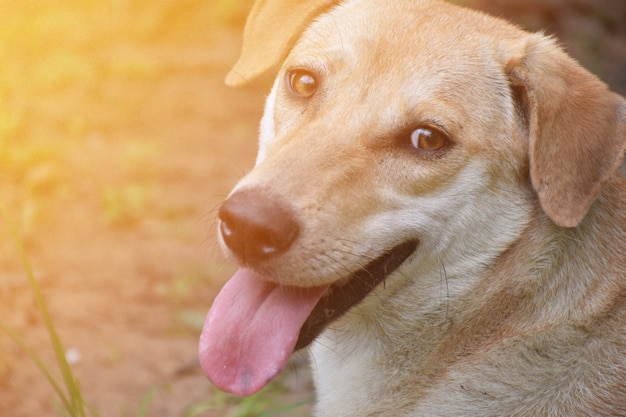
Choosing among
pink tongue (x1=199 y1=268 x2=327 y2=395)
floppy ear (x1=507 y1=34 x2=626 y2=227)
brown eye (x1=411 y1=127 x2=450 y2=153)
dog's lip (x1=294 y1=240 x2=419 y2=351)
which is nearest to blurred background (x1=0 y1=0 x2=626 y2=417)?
pink tongue (x1=199 y1=268 x2=327 y2=395)

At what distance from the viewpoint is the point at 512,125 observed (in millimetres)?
3367

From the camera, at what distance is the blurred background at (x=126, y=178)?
15.6 ft

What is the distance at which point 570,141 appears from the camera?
322cm

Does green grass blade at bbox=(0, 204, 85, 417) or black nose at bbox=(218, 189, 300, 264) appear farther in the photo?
green grass blade at bbox=(0, 204, 85, 417)

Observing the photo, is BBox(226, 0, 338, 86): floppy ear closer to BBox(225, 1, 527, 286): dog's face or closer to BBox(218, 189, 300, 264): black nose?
BBox(225, 1, 527, 286): dog's face

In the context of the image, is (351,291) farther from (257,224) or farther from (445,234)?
(257,224)

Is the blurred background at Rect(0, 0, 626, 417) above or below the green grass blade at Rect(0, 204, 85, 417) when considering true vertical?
below

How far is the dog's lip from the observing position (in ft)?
10.8

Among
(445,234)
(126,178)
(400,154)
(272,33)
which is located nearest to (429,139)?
(400,154)

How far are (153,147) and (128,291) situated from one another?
1.83 m

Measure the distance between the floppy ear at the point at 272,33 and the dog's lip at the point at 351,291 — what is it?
112 centimetres

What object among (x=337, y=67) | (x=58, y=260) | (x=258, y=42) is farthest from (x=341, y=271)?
(x=58, y=260)

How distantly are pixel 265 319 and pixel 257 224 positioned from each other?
0.48 meters

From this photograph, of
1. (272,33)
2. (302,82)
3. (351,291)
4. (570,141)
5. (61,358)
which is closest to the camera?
(570,141)
